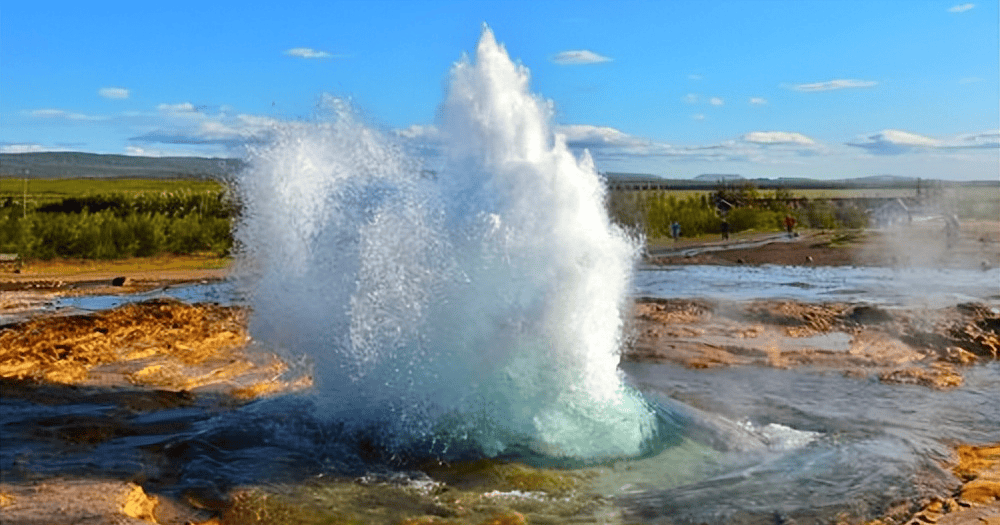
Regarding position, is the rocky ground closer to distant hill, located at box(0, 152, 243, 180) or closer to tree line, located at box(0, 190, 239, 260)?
tree line, located at box(0, 190, 239, 260)

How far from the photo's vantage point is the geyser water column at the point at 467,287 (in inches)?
272

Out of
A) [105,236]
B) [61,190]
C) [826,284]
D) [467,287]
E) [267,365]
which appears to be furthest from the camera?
[61,190]

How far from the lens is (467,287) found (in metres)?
6.90

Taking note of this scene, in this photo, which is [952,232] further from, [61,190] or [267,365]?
[61,190]

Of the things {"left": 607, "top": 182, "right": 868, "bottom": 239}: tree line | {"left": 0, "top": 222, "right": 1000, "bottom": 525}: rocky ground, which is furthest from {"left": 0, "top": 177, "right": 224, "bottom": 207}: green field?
{"left": 0, "top": 222, "right": 1000, "bottom": 525}: rocky ground

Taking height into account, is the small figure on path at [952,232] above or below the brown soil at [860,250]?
above

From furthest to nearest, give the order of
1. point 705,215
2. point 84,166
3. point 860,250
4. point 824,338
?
point 84,166, point 705,215, point 860,250, point 824,338

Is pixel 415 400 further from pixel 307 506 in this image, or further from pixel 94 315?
pixel 94 315

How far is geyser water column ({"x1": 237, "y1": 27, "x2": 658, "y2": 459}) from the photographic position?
690cm

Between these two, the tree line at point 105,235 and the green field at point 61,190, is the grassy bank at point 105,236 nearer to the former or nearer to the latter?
the tree line at point 105,235

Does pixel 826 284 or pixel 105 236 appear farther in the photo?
pixel 105 236

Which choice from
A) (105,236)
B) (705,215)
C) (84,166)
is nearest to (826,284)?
(105,236)

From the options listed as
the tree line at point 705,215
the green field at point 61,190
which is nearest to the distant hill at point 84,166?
the green field at point 61,190

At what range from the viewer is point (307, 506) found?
19.8 ft
